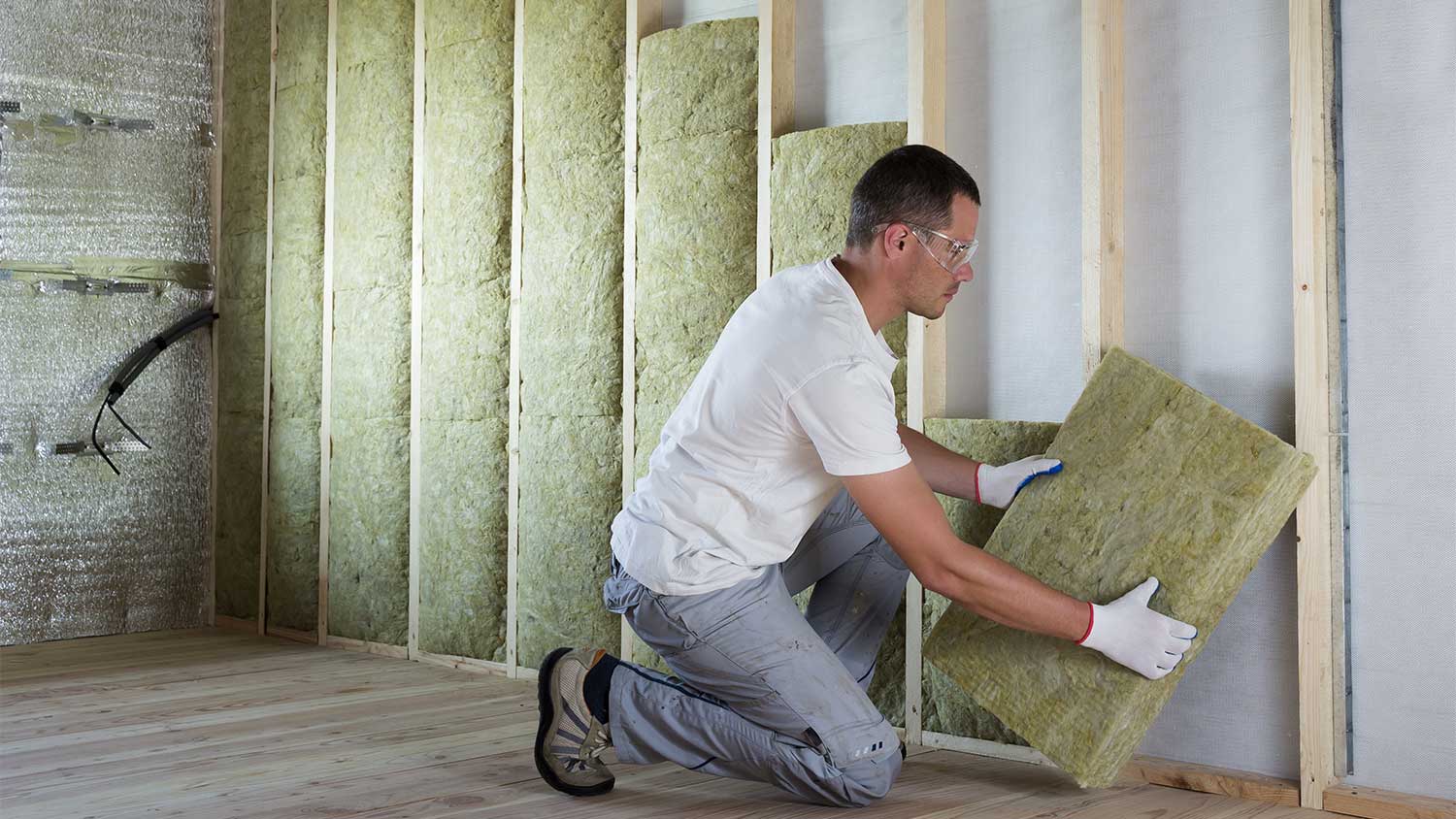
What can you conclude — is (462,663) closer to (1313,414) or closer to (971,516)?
(971,516)

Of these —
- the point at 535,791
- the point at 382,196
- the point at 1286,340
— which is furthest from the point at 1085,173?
the point at 382,196

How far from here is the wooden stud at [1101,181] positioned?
2.68m

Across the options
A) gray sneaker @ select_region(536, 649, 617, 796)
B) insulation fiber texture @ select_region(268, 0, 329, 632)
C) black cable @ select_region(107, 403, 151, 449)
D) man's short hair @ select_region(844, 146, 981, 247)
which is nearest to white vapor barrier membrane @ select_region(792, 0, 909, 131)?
man's short hair @ select_region(844, 146, 981, 247)

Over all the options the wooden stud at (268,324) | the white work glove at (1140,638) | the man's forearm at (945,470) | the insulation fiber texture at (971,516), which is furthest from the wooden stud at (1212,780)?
the wooden stud at (268,324)

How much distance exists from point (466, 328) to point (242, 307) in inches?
48.8

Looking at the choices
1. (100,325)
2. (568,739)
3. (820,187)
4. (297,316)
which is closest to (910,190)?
(820,187)

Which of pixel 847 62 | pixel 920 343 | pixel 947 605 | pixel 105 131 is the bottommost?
pixel 947 605

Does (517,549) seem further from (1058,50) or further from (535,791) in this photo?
(1058,50)

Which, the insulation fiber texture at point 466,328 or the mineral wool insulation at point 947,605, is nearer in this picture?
the mineral wool insulation at point 947,605

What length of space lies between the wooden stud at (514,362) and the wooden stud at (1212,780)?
1.84 metres

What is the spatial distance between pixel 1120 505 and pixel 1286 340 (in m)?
0.48

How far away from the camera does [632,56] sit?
3.54m

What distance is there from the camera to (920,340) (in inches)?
115

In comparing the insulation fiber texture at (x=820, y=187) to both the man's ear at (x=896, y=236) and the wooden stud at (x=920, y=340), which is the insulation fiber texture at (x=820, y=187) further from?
the man's ear at (x=896, y=236)
